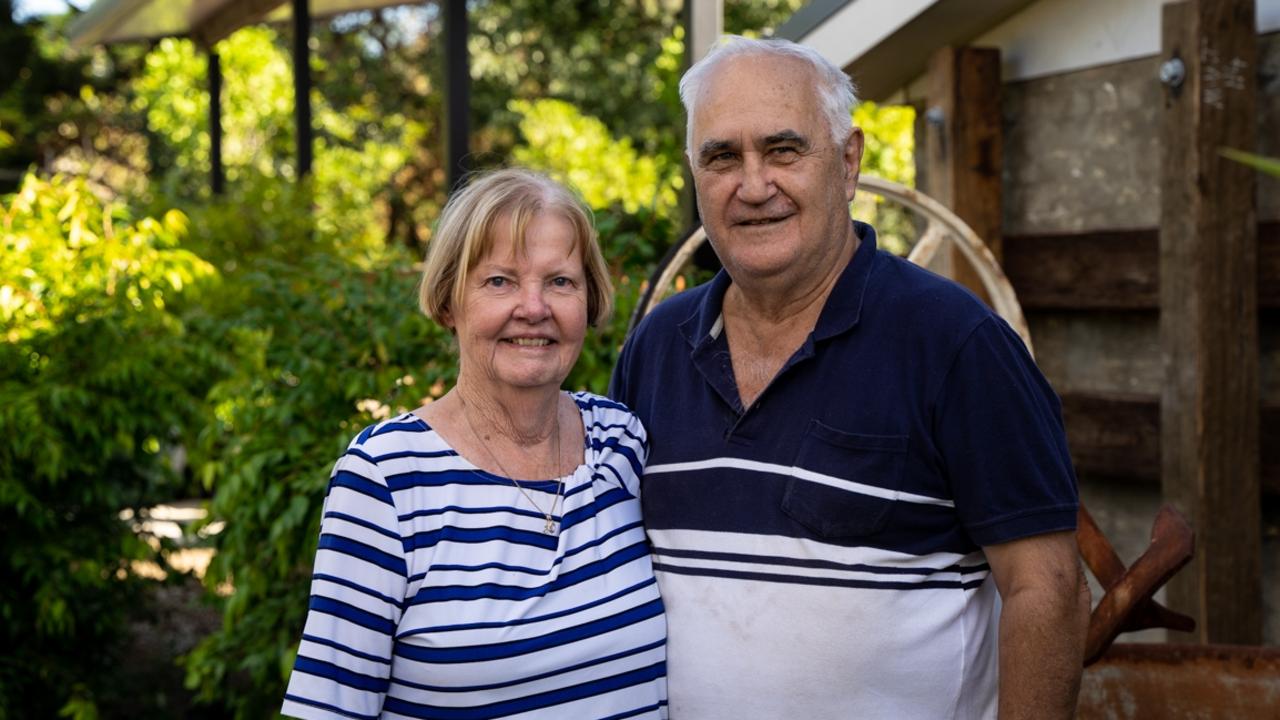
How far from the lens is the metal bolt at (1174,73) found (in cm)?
338

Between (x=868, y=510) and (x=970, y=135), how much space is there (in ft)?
8.07

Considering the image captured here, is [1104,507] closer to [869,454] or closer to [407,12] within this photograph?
[869,454]

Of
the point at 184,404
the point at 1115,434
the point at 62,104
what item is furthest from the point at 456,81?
the point at 62,104

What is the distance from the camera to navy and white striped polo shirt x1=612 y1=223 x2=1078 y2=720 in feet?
6.42

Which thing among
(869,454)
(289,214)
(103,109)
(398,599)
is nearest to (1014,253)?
(869,454)

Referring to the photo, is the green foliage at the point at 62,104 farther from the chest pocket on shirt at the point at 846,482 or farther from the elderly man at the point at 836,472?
the chest pocket on shirt at the point at 846,482

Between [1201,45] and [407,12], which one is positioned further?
[407,12]

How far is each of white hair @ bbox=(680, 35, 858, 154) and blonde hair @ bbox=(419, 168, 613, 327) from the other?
249 mm

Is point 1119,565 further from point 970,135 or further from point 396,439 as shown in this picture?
point 970,135

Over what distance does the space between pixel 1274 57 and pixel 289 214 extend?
5.93 m

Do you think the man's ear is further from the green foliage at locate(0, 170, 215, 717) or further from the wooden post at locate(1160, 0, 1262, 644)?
the green foliage at locate(0, 170, 215, 717)

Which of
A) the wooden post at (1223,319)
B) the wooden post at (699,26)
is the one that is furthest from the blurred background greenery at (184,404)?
the wooden post at (1223,319)

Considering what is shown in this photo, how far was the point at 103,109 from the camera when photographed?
21500 millimetres

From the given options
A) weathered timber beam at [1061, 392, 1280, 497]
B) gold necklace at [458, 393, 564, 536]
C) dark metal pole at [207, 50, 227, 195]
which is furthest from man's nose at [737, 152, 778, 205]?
dark metal pole at [207, 50, 227, 195]
